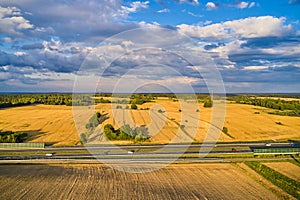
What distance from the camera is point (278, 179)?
35.0 m

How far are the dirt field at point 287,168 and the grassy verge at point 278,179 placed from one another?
3.69ft

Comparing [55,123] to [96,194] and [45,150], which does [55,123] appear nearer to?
[45,150]

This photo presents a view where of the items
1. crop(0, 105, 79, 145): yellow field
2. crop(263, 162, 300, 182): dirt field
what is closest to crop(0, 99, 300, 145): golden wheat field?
crop(0, 105, 79, 145): yellow field

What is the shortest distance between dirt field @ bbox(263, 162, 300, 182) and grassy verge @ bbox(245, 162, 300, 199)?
1125 mm

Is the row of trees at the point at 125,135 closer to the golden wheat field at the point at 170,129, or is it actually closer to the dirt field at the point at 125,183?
the golden wheat field at the point at 170,129

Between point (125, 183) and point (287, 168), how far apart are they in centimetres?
2339

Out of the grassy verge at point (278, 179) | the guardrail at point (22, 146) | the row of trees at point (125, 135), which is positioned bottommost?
the guardrail at point (22, 146)

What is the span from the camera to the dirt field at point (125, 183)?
1168 inches

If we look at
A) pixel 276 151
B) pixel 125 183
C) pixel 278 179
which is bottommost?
pixel 125 183

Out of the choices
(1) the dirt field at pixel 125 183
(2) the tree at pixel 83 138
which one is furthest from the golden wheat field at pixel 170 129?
(1) the dirt field at pixel 125 183

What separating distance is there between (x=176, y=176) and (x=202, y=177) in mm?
3269

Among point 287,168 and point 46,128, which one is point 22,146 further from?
point 287,168

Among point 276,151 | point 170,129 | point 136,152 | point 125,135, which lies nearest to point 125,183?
point 136,152

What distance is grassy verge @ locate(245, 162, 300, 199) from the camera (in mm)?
31191
